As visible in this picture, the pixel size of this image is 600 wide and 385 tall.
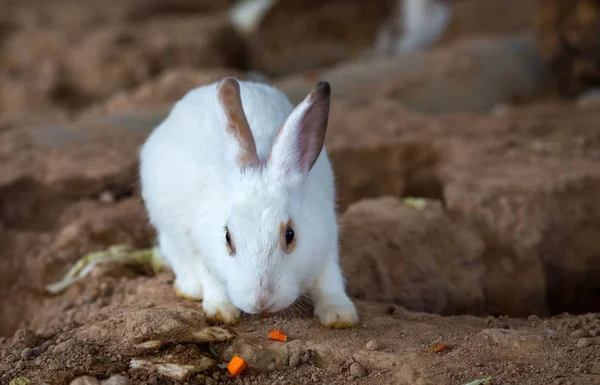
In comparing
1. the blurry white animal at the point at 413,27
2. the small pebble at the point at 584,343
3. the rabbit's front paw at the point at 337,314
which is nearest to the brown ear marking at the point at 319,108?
the rabbit's front paw at the point at 337,314

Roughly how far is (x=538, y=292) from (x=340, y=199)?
1821 mm

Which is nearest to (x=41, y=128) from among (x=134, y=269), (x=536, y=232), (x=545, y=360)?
(x=134, y=269)

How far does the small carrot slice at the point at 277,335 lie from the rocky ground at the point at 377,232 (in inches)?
1.8

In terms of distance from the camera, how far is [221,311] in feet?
11.6

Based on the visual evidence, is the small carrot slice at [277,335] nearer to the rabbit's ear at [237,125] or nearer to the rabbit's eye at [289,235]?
the rabbit's eye at [289,235]

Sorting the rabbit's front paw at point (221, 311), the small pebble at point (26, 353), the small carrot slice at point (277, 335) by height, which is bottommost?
the small carrot slice at point (277, 335)

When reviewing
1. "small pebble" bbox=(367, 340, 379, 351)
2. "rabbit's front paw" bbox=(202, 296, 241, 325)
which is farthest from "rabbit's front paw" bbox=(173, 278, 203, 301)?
"small pebble" bbox=(367, 340, 379, 351)

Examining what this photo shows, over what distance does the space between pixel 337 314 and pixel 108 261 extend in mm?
1696

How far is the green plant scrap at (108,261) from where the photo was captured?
4.55 m

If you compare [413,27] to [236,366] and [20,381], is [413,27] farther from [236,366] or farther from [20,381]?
[20,381]

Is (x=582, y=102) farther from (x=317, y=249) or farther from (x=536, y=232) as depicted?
(x=317, y=249)

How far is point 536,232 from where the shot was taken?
5.15m

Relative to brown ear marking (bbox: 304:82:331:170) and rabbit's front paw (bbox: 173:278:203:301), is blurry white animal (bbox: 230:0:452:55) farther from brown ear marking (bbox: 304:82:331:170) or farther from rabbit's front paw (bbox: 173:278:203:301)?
brown ear marking (bbox: 304:82:331:170)

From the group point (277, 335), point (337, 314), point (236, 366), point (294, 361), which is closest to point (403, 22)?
point (337, 314)
